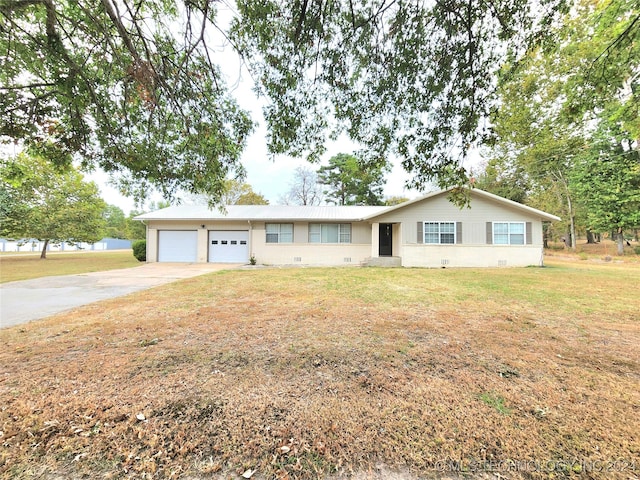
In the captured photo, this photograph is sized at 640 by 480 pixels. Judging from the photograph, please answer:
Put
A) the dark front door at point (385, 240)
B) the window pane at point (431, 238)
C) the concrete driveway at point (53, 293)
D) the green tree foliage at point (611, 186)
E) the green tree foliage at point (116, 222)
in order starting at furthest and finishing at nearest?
the green tree foliage at point (116, 222), the green tree foliage at point (611, 186), the dark front door at point (385, 240), the window pane at point (431, 238), the concrete driveway at point (53, 293)

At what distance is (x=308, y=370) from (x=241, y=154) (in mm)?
4280

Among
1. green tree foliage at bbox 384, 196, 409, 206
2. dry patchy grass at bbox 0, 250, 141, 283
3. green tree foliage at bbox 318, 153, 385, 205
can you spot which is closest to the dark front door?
green tree foliage at bbox 318, 153, 385, 205

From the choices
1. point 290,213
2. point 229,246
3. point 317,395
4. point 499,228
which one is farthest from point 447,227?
point 317,395

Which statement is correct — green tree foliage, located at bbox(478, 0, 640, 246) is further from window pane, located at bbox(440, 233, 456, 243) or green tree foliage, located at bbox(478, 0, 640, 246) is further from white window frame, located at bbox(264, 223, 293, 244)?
white window frame, located at bbox(264, 223, 293, 244)

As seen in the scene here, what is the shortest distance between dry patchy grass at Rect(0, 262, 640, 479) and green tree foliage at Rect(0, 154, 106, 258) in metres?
19.5

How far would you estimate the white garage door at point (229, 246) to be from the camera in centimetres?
1584

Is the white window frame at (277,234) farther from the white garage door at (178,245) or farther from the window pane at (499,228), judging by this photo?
the window pane at (499,228)

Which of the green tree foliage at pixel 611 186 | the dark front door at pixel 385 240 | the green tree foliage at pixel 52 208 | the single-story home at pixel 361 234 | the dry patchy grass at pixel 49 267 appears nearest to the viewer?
the dry patchy grass at pixel 49 267

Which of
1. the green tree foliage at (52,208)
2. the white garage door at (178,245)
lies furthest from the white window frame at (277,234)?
the green tree foliage at (52,208)

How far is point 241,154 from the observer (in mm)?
5359

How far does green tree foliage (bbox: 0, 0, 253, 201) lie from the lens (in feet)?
13.3

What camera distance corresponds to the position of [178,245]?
16.0 meters

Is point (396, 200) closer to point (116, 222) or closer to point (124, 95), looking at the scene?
point (124, 95)

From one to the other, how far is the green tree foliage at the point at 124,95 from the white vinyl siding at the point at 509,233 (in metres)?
13.7
